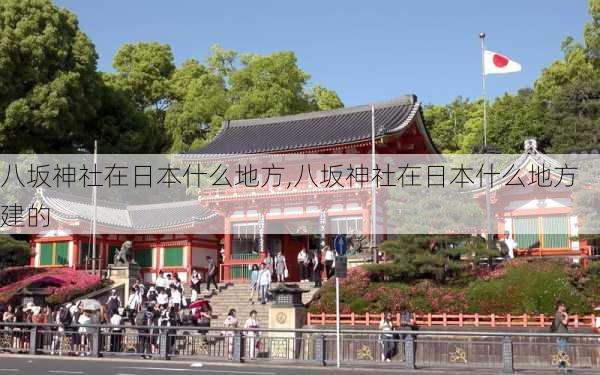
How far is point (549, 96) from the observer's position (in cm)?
5294

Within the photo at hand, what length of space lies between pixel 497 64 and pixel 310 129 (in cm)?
1279

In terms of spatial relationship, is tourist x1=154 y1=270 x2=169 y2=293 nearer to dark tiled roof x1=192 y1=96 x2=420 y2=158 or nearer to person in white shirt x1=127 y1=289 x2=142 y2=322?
person in white shirt x1=127 y1=289 x2=142 y2=322

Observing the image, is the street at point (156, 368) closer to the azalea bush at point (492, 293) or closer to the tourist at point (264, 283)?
the azalea bush at point (492, 293)

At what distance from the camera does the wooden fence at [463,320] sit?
78.6ft

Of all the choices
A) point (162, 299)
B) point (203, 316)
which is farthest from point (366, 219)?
point (203, 316)

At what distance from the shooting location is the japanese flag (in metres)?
34.2

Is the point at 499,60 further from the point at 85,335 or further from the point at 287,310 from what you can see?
the point at 85,335

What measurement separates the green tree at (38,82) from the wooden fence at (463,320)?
2797 cm

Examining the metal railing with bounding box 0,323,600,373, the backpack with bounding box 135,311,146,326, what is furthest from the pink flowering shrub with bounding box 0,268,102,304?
the metal railing with bounding box 0,323,600,373

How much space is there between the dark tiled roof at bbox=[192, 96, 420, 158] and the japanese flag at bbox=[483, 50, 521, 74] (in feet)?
19.2

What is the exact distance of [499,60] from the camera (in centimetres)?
3438

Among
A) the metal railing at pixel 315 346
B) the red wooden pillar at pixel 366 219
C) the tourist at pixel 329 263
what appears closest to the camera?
the metal railing at pixel 315 346

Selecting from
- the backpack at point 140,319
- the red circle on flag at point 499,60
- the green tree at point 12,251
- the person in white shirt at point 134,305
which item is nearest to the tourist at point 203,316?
the backpack at point 140,319

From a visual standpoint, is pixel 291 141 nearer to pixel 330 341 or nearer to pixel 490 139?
pixel 490 139
